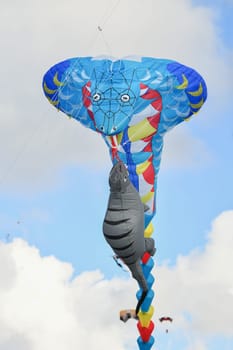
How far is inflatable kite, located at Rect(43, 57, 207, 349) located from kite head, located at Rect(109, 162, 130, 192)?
4492 millimetres

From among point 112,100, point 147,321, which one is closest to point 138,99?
Answer: point 112,100

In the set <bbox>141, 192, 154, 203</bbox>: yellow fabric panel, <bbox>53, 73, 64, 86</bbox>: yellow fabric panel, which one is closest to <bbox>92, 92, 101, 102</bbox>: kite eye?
<bbox>53, 73, 64, 86</bbox>: yellow fabric panel

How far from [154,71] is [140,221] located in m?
7.55

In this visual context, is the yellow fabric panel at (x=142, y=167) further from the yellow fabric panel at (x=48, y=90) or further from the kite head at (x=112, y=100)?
the yellow fabric panel at (x=48, y=90)

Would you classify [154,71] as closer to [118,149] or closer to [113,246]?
[118,149]

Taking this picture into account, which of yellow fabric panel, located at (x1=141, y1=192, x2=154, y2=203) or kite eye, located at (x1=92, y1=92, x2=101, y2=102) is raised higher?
kite eye, located at (x1=92, y1=92, x2=101, y2=102)

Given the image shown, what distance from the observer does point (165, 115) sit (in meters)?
46.2

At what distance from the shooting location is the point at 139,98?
149ft

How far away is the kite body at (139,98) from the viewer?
44.9 meters

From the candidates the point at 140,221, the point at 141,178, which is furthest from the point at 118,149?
the point at 140,221

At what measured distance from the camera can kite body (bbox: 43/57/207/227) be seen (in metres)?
44.9

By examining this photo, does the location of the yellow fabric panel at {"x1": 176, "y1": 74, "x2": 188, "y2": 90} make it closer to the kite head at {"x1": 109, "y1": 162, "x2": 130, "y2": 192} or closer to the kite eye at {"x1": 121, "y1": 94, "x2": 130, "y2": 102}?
the kite eye at {"x1": 121, "y1": 94, "x2": 130, "y2": 102}

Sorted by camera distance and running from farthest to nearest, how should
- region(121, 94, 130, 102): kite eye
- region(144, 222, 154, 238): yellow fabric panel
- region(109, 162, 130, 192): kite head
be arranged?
region(144, 222, 154, 238): yellow fabric panel → region(121, 94, 130, 102): kite eye → region(109, 162, 130, 192): kite head

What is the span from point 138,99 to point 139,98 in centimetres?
8
